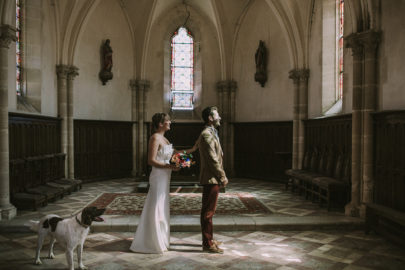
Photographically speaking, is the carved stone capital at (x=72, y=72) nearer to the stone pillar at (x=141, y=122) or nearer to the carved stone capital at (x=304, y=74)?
the stone pillar at (x=141, y=122)

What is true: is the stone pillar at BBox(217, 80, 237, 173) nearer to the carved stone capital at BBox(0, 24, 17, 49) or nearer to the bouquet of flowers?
the carved stone capital at BBox(0, 24, 17, 49)

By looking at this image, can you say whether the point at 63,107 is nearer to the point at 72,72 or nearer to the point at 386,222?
the point at 72,72

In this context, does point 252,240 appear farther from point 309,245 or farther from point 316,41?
point 316,41

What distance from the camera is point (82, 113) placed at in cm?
1291

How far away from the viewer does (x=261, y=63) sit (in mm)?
13633

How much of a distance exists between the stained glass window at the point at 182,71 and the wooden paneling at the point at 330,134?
611 centimetres

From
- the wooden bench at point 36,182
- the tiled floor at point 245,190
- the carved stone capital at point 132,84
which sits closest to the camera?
the tiled floor at point 245,190

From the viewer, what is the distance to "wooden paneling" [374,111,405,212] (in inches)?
235

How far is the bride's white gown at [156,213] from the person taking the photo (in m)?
4.90

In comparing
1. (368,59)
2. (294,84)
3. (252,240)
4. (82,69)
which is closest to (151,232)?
(252,240)

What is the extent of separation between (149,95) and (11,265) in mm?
11265

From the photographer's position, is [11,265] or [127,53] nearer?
[11,265]

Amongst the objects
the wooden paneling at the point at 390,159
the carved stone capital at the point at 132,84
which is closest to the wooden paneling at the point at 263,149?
the carved stone capital at the point at 132,84

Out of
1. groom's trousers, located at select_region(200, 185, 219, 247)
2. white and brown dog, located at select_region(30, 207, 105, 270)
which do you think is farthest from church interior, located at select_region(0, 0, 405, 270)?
white and brown dog, located at select_region(30, 207, 105, 270)
